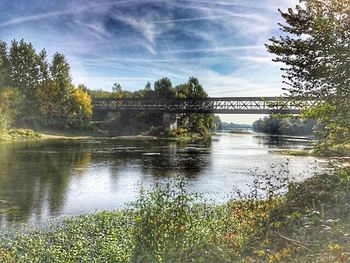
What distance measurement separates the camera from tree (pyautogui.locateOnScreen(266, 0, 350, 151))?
1401cm

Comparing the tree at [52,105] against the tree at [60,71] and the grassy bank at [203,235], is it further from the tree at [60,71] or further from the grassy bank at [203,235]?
the grassy bank at [203,235]

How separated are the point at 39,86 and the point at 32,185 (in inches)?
3186

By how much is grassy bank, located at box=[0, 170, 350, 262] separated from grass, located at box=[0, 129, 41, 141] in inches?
2304

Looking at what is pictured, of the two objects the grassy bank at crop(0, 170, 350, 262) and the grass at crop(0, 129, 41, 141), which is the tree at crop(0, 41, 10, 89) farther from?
the grassy bank at crop(0, 170, 350, 262)

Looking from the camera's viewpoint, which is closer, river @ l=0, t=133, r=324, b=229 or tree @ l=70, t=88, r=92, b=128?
river @ l=0, t=133, r=324, b=229

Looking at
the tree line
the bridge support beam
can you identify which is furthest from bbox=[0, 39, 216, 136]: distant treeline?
the bridge support beam

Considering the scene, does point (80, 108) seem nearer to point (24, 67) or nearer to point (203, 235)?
point (24, 67)

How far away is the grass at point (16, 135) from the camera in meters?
67.3

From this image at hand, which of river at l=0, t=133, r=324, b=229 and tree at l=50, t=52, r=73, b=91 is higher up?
tree at l=50, t=52, r=73, b=91

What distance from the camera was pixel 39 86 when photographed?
98938mm

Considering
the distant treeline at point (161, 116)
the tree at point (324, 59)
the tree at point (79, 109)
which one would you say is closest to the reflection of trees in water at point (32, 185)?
Result: the tree at point (324, 59)

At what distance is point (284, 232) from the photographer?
910 centimetres

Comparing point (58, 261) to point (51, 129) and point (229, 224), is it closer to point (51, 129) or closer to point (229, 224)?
point (229, 224)

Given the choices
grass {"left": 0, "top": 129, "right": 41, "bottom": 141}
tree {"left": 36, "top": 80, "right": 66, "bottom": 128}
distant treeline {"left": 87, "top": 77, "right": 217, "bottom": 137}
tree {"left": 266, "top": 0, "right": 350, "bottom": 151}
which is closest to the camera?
tree {"left": 266, "top": 0, "right": 350, "bottom": 151}
